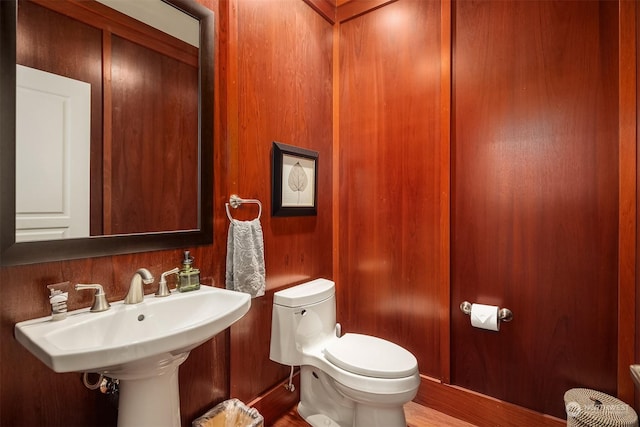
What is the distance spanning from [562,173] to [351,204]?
116 centimetres

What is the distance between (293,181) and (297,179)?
4cm

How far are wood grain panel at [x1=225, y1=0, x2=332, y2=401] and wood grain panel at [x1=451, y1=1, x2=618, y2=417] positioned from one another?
0.83 m

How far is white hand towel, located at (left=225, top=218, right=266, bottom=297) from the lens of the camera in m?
1.43

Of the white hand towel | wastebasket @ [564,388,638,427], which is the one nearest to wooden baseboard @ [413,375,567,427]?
wastebasket @ [564,388,638,427]

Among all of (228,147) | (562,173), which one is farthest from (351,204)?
(562,173)

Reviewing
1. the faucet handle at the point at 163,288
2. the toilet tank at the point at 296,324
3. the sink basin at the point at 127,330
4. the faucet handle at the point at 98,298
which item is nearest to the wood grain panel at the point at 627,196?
the toilet tank at the point at 296,324

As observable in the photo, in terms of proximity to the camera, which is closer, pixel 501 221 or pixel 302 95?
pixel 501 221

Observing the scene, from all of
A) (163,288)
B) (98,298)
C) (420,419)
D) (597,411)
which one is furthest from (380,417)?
(98,298)

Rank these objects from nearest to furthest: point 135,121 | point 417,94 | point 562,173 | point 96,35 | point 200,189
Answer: point 96,35, point 135,121, point 200,189, point 562,173, point 417,94

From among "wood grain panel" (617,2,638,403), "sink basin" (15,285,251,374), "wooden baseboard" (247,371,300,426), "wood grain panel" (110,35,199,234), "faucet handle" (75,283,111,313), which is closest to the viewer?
"sink basin" (15,285,251,374)

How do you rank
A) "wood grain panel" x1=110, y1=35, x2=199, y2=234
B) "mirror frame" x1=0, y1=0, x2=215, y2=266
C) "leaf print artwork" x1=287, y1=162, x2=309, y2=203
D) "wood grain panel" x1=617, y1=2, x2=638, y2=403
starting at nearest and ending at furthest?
"mirror frame" x1=0, y1=0, x2=215, y2=266
"wood grain panel" x1=110, y1=35, x2=199, y2=234
"wood grain panel" x1=617, y1=2, x2=638, y2=403
"leaf print artwork" x1=287, y1=162, x2=309, y2=203

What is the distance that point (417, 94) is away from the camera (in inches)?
73.4

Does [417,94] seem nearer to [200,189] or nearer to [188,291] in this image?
[200,189]

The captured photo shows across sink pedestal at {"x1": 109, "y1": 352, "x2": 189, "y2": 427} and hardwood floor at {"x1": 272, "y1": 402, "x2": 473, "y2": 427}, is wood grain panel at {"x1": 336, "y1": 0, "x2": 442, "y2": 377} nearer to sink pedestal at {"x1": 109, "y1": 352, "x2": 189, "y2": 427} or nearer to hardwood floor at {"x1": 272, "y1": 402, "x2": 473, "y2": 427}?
hardwood floor at {"x1": 272, "y1": 402, "x2": 473, "y2": 427}
